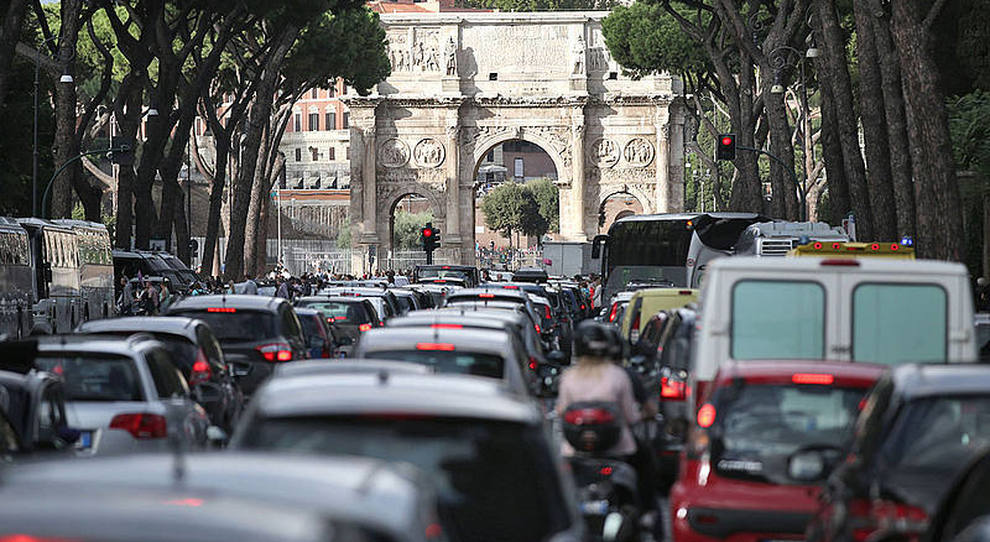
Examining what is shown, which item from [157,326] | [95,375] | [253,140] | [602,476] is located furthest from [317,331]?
[253,140]

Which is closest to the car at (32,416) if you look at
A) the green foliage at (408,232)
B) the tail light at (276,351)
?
the tail light at (276,351)

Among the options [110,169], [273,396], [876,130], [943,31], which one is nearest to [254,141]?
[943,31]

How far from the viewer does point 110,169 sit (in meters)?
117

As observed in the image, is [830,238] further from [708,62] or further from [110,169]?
[110,169]

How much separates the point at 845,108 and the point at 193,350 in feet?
65.2

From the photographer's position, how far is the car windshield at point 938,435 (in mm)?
7391

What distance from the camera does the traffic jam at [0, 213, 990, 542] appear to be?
4.36 metres

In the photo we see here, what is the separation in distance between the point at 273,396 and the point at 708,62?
55253 mm

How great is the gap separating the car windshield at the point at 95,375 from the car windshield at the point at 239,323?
5968 mm

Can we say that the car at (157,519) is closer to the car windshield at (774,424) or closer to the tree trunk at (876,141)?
the car windshield at (774,424)

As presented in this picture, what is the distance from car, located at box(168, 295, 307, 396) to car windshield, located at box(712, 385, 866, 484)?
30.1 feet

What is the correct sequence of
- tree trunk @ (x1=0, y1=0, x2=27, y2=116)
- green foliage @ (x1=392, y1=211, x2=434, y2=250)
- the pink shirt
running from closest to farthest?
the pink shirt
tree trunk @ (x1=0, y1=0, x2=27, y2=116)
green foliage @ (x1=392, y1=211, x2=434, y2=250)

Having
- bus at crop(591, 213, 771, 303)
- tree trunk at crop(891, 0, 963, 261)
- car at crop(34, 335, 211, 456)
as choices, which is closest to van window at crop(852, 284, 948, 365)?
car at crop(34, 335, 211, 456)

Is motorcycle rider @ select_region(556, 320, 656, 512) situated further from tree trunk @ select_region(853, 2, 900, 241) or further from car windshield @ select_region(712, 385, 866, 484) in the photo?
tree trunk @ select_region(853, 2, 900, 241)
